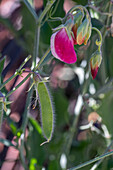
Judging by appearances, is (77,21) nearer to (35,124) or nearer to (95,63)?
(95,63)

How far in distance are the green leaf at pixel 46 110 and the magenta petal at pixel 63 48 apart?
7 centimetres

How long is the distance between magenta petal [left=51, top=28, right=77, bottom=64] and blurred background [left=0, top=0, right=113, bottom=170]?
0.72 feet

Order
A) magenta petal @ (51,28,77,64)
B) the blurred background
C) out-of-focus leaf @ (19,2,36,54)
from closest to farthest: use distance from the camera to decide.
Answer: magenta petal @ (51,28,77,64) < the blurred background < out-of-focus leaf @ (19,2,36,54)

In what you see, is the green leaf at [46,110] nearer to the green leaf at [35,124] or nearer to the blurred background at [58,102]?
the blurred background at [58,102]

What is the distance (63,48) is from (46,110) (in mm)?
109

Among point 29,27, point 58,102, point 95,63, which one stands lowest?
point 58,102

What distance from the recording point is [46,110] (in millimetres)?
499

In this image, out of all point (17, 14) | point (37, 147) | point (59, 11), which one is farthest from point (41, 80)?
point (17, 14)

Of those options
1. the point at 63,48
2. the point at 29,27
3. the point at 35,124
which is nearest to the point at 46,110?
the point at 63,48

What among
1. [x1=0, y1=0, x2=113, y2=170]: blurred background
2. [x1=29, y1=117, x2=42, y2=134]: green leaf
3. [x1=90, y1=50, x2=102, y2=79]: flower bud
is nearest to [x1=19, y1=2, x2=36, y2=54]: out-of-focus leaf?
[x1=0, y1=0, x2=113, y2=170]: blurred background

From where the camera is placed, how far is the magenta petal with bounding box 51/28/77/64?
17.6 inches

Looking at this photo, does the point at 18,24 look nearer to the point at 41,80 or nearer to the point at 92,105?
the point at 92,105

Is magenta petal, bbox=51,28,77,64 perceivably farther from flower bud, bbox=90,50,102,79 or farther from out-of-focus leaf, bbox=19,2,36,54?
out-of-focus leaf, bbox=19,2,36,54

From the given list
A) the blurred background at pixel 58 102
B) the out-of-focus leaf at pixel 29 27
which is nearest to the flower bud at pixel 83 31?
the blurred background at pixel 58 102
